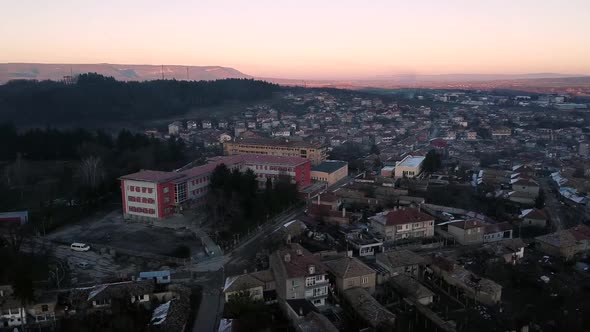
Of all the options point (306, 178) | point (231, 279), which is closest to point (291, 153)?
point (306, 178)

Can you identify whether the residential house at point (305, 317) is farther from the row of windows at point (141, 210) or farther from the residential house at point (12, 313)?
the row of windows at point (141, 210)

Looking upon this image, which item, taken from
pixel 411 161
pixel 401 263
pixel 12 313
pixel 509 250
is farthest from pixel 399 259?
pixel 411 161

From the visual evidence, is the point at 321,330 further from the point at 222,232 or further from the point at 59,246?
the point at 59,246

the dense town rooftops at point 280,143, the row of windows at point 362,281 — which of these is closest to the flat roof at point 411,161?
the dense town rooftops at point 280,143

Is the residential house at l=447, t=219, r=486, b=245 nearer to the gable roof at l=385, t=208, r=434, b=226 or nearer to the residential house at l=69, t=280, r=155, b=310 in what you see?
the gable roof at l=385, t=208, r=434, b=226

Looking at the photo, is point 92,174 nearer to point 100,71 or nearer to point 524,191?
point 524,191

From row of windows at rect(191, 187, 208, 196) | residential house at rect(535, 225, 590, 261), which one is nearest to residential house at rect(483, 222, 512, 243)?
residential house at rect(535, 225, 590, 261)
